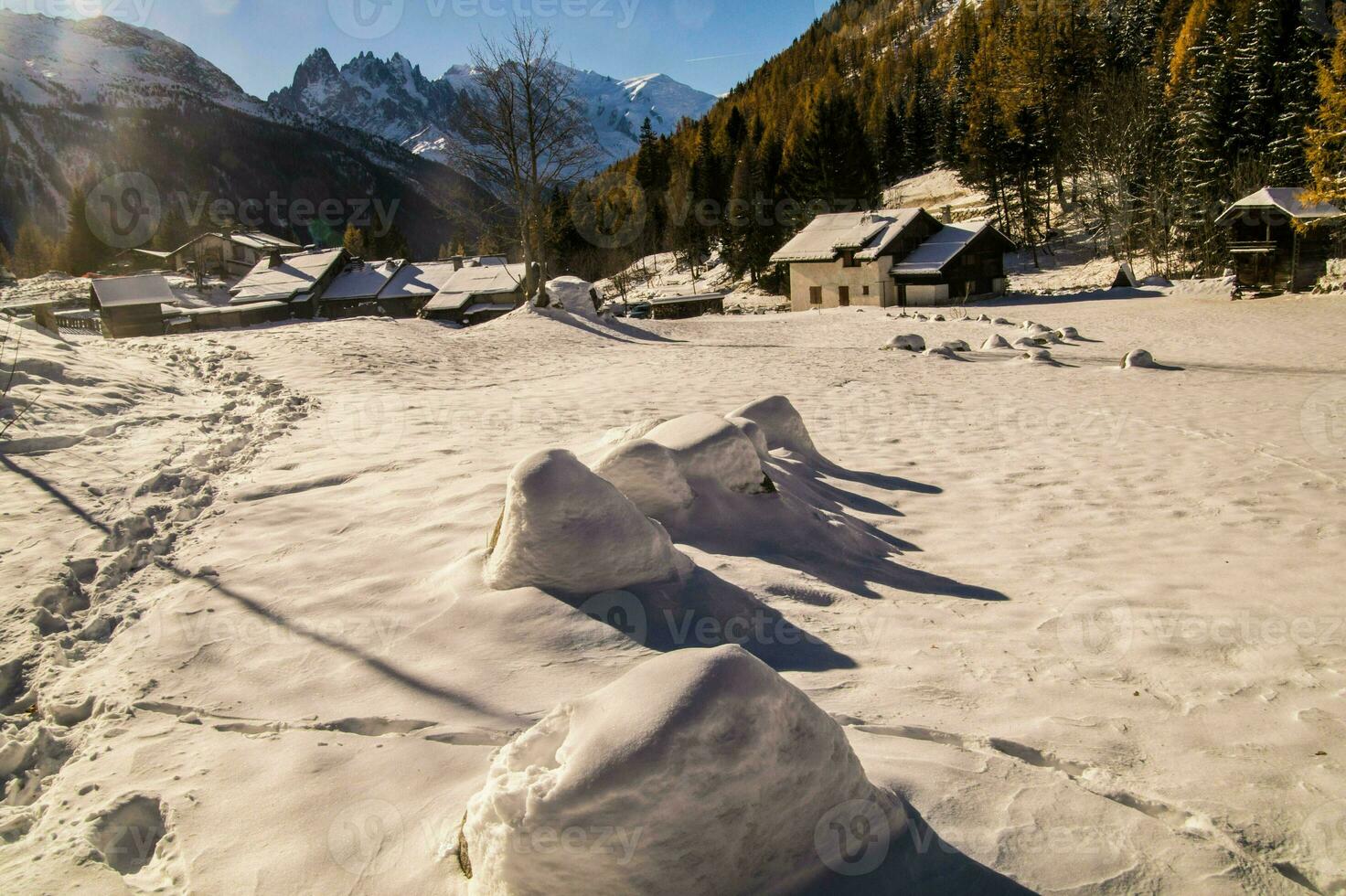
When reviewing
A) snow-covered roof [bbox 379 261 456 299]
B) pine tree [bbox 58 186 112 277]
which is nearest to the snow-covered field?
snow-covered roof [bbox 379 261 456 299]

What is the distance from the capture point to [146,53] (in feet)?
609

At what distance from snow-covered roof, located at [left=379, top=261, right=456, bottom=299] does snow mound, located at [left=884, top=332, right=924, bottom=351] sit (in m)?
33.5

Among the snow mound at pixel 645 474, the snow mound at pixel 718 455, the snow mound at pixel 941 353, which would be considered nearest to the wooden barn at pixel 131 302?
the snow mound at pixel 941 353

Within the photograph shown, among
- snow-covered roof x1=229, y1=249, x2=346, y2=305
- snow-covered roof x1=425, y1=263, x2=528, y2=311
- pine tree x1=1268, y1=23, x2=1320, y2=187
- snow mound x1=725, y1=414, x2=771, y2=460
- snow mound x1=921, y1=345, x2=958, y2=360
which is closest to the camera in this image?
snow mound x1=725, y1=414, x2=771, y2=460

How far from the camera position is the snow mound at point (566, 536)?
415cm

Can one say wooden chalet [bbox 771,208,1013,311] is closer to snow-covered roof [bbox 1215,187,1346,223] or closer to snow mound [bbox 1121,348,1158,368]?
snow-covered roof [bbox 1215,187,1346,223]

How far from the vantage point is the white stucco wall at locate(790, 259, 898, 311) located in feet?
125

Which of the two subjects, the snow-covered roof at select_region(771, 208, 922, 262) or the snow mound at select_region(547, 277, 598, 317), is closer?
the snow mound at select_region(547, 277, 598, 317)

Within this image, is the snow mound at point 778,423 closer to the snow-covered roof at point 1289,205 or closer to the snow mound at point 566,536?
the snow mound at point 566,536

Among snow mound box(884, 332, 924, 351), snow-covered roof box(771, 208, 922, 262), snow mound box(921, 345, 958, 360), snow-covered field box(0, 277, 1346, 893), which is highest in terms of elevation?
snow-covered roof box(771, 208, 922, 262)

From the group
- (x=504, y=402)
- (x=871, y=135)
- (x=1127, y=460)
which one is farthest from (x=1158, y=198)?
(x=504, y=402)

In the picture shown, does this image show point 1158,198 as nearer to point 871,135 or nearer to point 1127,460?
point 871,135

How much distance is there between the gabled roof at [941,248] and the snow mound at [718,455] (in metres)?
33.9

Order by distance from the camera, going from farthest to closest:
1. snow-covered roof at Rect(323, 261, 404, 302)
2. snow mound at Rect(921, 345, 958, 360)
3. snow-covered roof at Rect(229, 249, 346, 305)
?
snow-covered roof at Rect(323, 261, 404, 302)
snow-covered roof at Rect(229, 249, 346, 305)
snow mound at Rect(921, 345, 958, 360)
